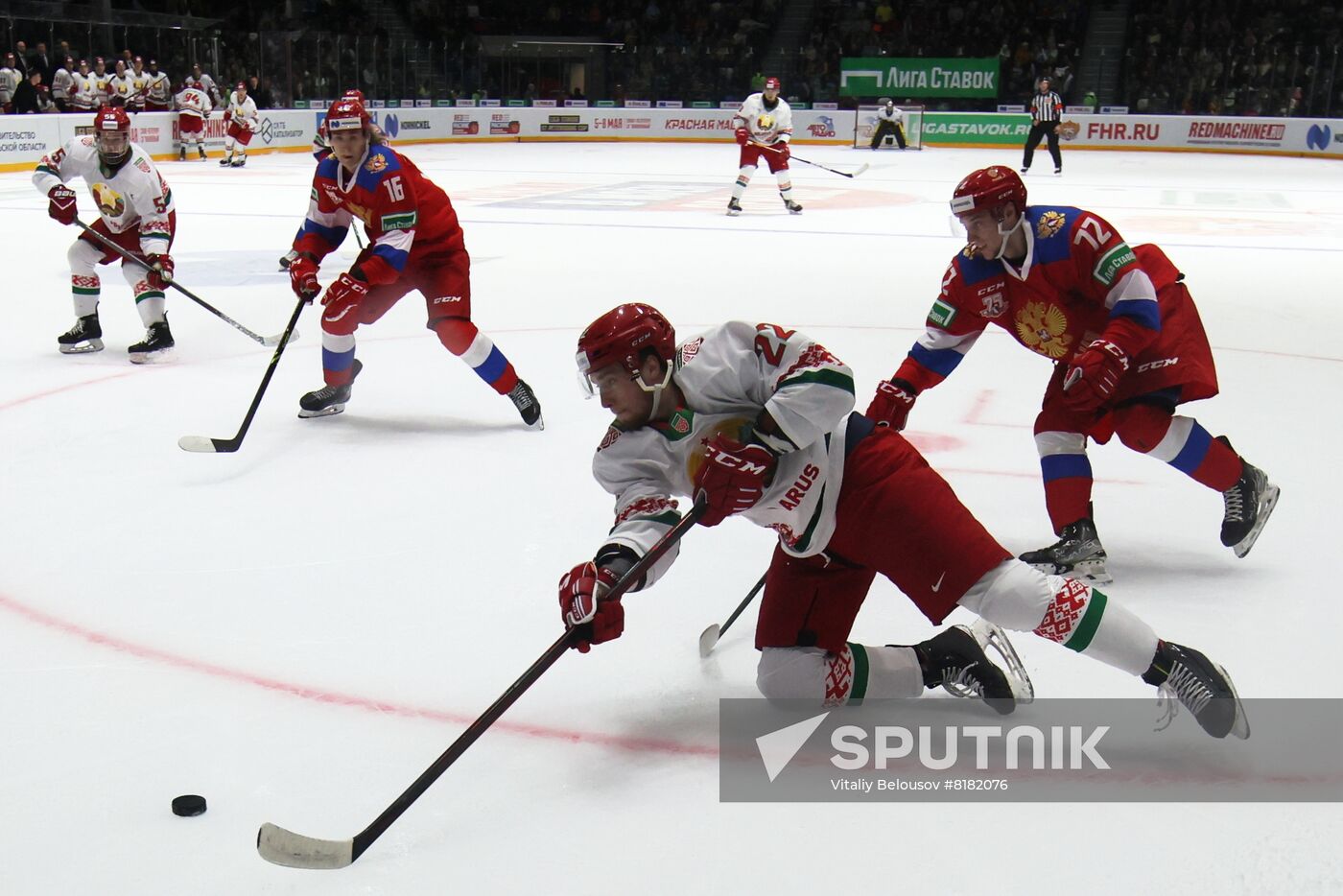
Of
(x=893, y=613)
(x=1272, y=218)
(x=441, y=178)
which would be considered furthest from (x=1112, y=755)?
(x=441, y=178)

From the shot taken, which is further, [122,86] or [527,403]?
[122,86]

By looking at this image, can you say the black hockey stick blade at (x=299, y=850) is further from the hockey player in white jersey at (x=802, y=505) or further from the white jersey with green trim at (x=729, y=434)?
the white jersey with green trim at (x=729, y=434)

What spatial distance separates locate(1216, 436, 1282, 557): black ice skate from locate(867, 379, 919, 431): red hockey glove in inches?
31.4

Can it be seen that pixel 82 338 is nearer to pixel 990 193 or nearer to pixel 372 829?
pixel 990 193

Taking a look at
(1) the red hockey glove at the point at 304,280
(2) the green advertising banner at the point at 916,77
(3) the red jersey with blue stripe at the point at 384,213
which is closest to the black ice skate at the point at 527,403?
(3) the red jersey with blue stripe at the point at 384,213

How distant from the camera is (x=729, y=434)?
2168 millimetres

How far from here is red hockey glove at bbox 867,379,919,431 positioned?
10.0 ft

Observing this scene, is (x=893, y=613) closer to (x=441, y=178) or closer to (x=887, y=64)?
(x=441, y=178)

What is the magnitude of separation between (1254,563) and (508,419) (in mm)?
2564

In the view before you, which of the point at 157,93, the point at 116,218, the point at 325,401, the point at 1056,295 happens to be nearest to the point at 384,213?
the point at 325,401

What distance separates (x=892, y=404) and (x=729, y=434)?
1.00 meters

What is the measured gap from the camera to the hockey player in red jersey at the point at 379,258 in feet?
14.1

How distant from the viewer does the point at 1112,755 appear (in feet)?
7.24

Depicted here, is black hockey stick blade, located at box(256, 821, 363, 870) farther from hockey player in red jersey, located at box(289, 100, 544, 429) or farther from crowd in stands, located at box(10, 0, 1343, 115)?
crowd in stands, located at box(10, 0, 1343, 115)
